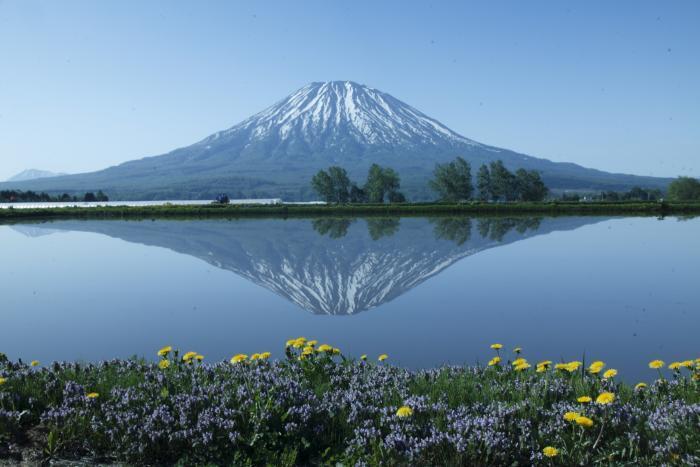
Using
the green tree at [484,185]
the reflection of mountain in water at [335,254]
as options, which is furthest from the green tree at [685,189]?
the reflection of mountain in water at [335,254]

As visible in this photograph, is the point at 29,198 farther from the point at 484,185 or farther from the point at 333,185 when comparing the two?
the point at 484,185

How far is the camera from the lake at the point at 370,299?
11.8m

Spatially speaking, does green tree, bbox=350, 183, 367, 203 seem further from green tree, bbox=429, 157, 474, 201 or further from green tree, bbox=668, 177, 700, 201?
green tree, bbox=668, 177, 700, 201

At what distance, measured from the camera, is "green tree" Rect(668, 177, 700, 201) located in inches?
4272

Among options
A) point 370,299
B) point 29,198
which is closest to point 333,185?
point 29,198

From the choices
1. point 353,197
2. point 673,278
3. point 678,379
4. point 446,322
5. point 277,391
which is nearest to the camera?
point 277,391

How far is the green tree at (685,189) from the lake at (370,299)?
296 ft

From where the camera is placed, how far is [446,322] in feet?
45.2

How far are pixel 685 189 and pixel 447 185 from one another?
156ft

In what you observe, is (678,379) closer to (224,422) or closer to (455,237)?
(224,422)

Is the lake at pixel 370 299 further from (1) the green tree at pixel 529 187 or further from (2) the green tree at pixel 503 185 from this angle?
(1) the green tree at pixel 529 187

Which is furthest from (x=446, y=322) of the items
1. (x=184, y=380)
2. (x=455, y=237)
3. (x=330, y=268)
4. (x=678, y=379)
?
(x=455, y=237)

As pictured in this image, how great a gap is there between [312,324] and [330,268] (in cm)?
987

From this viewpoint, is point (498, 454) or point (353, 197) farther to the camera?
point (353, 197)
